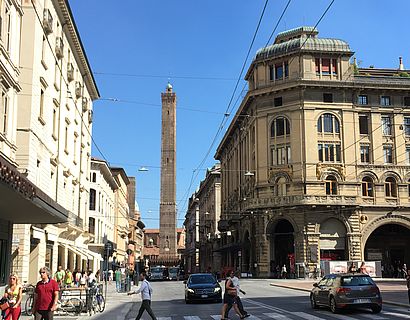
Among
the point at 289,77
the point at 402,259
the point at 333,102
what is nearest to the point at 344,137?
the point at 333,102

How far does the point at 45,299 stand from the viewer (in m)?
12.1

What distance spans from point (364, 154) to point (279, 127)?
9416mm

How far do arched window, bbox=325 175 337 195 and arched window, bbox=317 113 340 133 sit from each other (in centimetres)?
498

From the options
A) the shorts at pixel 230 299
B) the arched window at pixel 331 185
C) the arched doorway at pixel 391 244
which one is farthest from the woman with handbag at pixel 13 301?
the arched doorway at pixel 391 244

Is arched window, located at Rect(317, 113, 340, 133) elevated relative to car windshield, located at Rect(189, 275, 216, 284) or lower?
elevated

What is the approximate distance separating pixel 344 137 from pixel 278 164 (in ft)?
24.5

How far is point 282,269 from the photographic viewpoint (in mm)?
57812

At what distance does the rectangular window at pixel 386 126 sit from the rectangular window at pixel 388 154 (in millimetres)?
1544

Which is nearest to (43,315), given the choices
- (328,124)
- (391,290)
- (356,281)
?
(356,281)

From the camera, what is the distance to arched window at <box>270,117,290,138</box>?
61153mm

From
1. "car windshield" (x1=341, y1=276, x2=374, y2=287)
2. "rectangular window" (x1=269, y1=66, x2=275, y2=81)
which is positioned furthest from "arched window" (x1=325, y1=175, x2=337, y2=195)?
"car windshield" (x1=341, y1=276, x2=374, y2=287)

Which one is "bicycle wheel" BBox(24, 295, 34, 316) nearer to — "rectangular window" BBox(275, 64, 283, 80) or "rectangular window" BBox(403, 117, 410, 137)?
"rectangular window" BBox(275, 64, 283, 80)

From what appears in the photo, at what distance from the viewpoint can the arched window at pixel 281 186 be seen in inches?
2361

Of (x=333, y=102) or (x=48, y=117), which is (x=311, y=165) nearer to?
(x=333, y=102)
